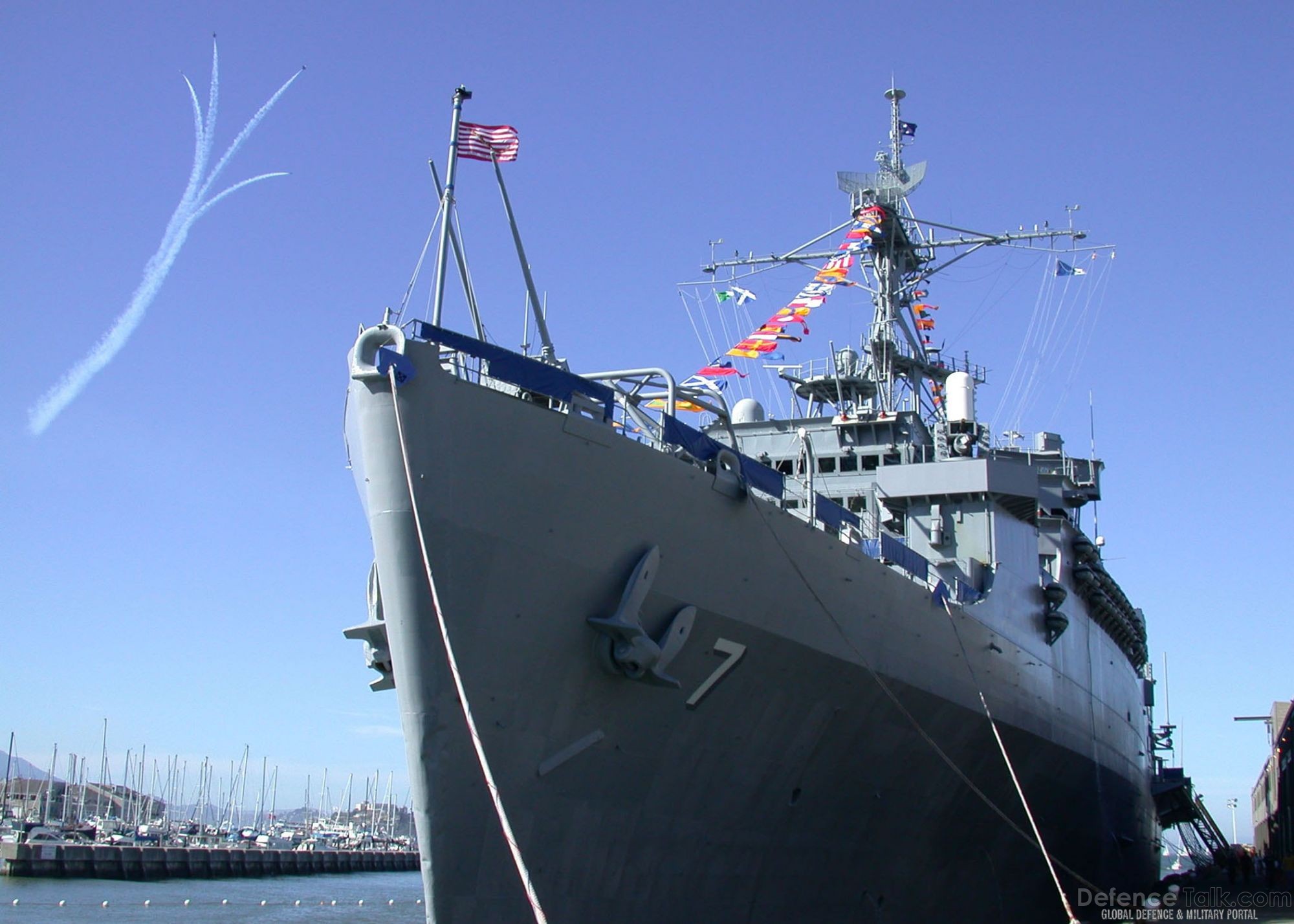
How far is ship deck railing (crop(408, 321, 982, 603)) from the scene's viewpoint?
10.1 meters

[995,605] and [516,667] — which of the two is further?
[995,605]

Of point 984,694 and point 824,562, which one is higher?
point 824,562

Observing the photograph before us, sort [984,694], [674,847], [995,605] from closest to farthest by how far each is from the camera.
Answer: [674,847] < [984,694] < [995,605]

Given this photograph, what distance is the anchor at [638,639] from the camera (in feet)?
32.9

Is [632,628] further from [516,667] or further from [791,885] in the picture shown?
[791,885]

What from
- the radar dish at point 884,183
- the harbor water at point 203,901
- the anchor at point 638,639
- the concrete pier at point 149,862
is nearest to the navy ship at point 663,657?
the anchor at point 638,639

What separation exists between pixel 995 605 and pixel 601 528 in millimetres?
8979

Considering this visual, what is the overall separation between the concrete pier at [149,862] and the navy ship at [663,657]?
4054 cm

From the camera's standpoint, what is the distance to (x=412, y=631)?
965cm

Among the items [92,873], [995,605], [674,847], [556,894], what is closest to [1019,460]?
[995,605]

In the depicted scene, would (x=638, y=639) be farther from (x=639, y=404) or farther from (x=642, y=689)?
(x=639, y=404)

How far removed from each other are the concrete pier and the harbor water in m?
0.78

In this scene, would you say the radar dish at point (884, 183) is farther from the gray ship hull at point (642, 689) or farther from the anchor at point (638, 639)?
the anchor at point (638, 639)

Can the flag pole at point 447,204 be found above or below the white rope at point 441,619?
above
